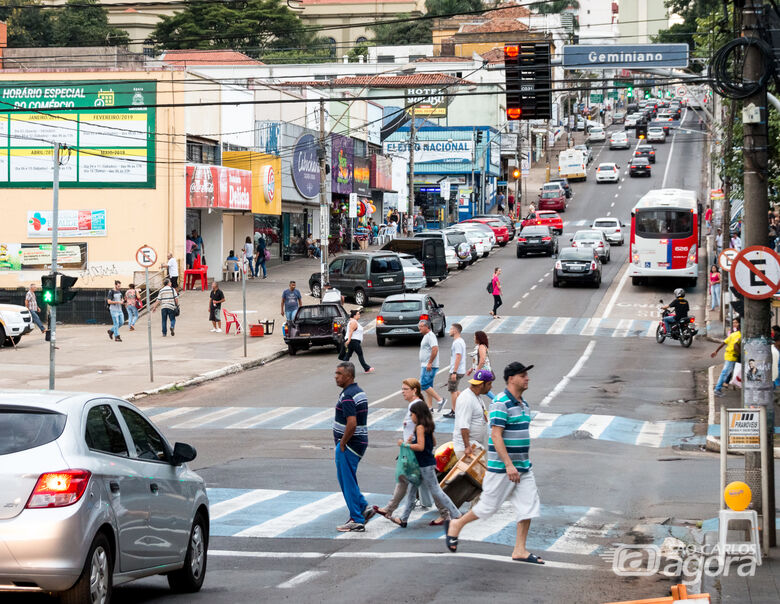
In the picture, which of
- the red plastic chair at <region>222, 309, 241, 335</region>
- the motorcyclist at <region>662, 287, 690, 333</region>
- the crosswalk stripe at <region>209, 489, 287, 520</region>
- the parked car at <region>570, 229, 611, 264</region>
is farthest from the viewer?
the parked car at <region>570, 229, 611, 264</region>

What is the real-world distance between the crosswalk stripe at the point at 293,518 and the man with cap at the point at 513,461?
260cm

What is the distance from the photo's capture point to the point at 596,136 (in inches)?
5138

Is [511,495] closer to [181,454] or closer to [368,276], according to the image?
[181,454]

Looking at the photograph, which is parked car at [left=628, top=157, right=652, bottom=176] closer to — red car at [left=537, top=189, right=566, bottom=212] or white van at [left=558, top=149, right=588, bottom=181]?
white van at [left=558, top=149, right=588, bottom=181]

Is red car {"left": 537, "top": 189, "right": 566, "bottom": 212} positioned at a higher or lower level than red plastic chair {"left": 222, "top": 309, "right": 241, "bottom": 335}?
higher

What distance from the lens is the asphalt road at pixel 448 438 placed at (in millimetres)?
9938

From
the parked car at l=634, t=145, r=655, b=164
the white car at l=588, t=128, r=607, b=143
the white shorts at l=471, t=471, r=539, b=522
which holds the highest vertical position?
the white car at l=588, t=128, r=607, b=143

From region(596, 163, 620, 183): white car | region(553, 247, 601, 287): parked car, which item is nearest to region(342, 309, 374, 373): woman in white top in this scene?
region(553, 247, 601, 287): parked car

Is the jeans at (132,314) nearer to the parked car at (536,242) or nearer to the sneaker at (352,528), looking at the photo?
the parked car at (536,242)

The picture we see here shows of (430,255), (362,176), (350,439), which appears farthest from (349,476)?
(362,176)

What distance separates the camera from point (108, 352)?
33.8 metres

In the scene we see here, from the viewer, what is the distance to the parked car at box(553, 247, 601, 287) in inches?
1893

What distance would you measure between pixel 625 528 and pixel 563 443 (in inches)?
277

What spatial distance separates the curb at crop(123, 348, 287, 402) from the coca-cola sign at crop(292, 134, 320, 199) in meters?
24.9
